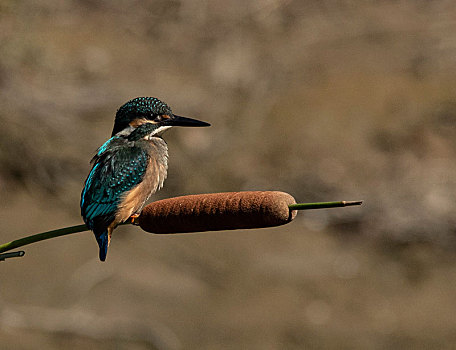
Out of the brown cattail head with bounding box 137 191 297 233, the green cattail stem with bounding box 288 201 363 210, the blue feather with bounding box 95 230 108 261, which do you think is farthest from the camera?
the blue feather with bounding box 95 230 108 261

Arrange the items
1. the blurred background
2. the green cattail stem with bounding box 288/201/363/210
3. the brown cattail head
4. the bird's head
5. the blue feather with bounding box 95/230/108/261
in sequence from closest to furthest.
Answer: the green cattail stem with bounding box 288/201/363/210, the brown cattail head, the blue feather with bounding box 95/230/108/261, the bird's head, the blurred background

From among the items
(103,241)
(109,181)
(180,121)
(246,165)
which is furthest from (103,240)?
(246,165)

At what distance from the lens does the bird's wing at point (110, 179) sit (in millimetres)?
2812

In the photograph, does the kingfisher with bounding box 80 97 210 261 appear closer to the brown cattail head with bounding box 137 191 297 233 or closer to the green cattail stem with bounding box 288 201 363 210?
the brown cattail head with bounding box 137 191 297 233

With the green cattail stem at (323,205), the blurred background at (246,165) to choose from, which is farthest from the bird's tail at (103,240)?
the blurred background at (246,165)

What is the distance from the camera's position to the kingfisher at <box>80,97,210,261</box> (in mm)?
2820

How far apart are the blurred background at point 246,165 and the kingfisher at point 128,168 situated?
2.77 meters

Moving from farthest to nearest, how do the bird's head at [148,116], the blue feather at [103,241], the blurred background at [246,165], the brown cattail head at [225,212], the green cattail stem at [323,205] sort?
the blurred background at [246,165] < the bird's head at [148,116] < the blue feather at [103,241] < the brown cattail head at [225,212] < the green cattail stem at [323,205]

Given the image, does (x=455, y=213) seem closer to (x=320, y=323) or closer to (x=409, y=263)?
(x=409, y=263)

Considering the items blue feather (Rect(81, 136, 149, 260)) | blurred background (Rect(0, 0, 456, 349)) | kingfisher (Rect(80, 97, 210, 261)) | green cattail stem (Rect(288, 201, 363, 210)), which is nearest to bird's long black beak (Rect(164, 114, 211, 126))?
kingfisher (Rect(80, 97, 210, 261))

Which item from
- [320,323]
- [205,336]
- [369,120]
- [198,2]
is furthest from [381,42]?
[205,336]

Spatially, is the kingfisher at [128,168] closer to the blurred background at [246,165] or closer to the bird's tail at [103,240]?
the bird's tail at [103,240]

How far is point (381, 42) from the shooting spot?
31.5ft

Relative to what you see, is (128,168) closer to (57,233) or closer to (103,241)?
(103,241)
